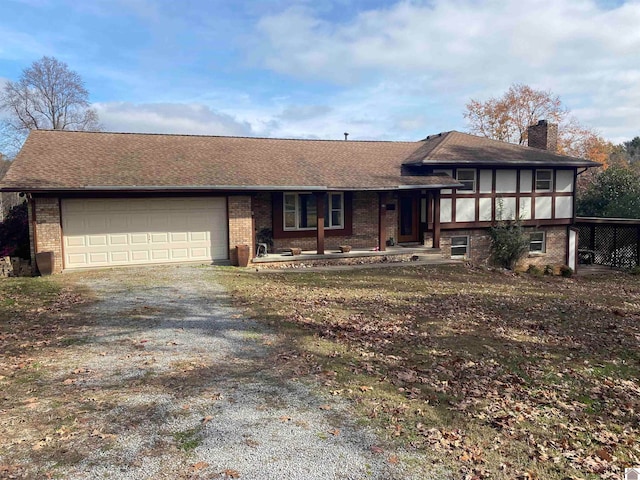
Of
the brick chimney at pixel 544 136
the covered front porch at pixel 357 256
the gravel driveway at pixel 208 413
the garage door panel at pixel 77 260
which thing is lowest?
the gravel driveway at pixel 208 413

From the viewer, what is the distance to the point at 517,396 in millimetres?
5484

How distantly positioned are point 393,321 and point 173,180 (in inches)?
360

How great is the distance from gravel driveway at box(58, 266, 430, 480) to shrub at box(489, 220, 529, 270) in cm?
1469

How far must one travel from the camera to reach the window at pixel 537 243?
21.4 metres

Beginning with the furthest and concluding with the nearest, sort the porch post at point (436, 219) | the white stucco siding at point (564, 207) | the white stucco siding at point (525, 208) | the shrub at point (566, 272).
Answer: the white stucco siding at point (564, 207)
the white stucco siding at point (525, 208)
the shrub at point (566, 272)
the porch post at point (436, 219)

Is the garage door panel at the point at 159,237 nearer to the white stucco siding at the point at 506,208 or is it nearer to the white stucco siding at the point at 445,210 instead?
the white stucco siding at the point at 445,210

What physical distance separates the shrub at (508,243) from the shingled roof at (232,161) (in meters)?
2.84

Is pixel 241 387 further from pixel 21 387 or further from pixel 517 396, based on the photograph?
pixel 517 396

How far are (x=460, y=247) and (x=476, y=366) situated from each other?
1436cm

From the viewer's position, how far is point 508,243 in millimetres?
19641

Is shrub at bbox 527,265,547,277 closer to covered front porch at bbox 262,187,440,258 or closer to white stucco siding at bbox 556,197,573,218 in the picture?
white stucco siding at bbox 556,197,573,218

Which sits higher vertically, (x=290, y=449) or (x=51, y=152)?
(x=51, y=152)

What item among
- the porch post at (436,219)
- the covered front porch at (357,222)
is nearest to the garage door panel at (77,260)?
the covered front porch at (357,222)

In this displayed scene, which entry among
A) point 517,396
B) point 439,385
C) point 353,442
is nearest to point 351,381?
point 439,385
